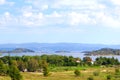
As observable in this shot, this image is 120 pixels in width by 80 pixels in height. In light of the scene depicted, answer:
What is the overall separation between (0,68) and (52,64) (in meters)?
48.7

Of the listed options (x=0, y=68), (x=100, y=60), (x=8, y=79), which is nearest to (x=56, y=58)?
(x=100, y=60)

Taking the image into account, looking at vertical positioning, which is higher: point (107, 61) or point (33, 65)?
point (33, 65)

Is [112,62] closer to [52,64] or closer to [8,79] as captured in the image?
[52,64]

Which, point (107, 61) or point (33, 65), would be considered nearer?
point (33, 65)

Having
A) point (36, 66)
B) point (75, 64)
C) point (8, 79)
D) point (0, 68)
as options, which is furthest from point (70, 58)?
point (8, 79)

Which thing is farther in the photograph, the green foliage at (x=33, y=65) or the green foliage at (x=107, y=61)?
the green foliage at (x=107, y=61)

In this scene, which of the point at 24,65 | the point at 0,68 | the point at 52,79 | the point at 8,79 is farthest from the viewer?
the point at 24,65

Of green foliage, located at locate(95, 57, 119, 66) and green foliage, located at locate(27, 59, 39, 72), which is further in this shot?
green foliage, located at locate(95, 57, 119, 66)

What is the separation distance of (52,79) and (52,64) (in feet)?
177

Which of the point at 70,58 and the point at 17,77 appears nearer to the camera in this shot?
the point at 17,77

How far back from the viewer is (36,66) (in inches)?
3354

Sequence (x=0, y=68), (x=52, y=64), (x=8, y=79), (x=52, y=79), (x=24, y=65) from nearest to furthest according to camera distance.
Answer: (x=8, y=79) → (x=52, y=79) → (x=0, y=68) → (x=24, y=65) → (x=52, y=64)

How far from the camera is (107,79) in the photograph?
55.3 meters

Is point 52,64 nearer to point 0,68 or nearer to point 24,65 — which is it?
point 24,65
